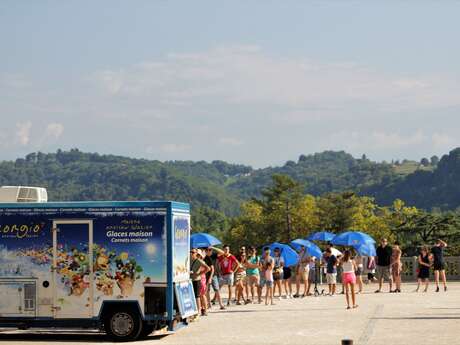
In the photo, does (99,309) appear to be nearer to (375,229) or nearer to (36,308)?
(36,308)

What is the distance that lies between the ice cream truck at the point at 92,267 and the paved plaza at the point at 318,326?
0.47 meters

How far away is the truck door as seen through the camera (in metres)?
17.4

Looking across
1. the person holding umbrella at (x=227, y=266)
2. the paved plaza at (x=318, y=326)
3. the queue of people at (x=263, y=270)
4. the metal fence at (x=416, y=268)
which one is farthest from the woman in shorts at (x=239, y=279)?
the metal fence at (x=416, y=268)

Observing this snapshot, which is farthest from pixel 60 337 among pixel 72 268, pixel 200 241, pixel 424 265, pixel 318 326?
pixel 424 265

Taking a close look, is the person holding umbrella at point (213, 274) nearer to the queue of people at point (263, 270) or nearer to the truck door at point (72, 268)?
the queue of people at point (263, 270)

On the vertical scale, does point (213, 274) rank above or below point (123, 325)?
above

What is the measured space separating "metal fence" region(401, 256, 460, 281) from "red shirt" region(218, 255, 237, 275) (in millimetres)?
12976

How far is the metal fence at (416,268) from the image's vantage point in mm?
36719

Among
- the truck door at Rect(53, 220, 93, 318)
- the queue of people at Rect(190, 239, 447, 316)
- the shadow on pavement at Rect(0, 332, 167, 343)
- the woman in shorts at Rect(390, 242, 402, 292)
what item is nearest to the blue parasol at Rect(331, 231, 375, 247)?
the queue of people at Rect(190, 239, 447, 316)

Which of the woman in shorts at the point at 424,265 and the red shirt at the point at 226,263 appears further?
the woman in shorts at the point at 424,265

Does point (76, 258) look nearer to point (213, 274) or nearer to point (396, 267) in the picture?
point (213, 274)

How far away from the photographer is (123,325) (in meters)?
17.3

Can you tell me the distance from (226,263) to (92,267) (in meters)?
8.68

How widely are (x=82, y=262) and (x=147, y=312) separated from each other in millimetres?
1487
